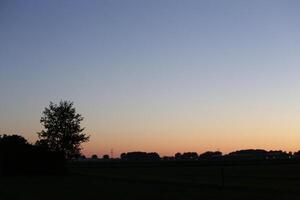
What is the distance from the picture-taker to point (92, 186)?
1416 inches

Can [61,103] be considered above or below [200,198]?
above

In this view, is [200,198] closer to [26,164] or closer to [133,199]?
[133,199]

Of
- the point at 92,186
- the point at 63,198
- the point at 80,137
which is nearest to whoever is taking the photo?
the point at 63,198

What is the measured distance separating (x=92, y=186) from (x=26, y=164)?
27189mm

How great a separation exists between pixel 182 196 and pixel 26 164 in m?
36.9

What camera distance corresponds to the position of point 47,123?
269 ft

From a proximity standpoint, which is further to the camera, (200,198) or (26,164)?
(26,164)

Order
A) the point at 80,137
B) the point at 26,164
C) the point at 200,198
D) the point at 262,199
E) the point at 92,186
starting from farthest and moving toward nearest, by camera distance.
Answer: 1. the point at 80,137
2. the point at 26,164
3. the point at 92,186
4. the point at 200,198
5. the point at 262,199

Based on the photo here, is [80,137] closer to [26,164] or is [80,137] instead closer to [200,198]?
[26,164]

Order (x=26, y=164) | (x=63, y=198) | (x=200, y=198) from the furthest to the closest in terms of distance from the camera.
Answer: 1. (x=26, y=164)
2. (x=63, y=198)
3. (x=200, y=198)

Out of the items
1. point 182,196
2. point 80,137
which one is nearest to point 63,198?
point 182,196

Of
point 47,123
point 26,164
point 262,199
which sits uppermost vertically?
point 47,123

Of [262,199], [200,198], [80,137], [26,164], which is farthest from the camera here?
[80,137]

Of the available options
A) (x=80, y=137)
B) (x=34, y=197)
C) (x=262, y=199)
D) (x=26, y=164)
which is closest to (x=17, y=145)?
(x=26, y=164)
